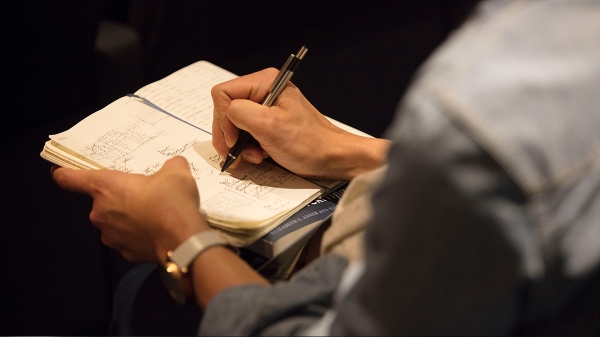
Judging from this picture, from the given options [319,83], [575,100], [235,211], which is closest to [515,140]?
[575,100]

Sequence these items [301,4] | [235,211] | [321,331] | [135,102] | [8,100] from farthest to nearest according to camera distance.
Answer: [301,4] → [8,100] → [135,102] → [235,211] → [321,331]

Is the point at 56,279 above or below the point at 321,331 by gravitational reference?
below

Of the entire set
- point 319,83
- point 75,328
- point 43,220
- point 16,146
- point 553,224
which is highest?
point 553,224

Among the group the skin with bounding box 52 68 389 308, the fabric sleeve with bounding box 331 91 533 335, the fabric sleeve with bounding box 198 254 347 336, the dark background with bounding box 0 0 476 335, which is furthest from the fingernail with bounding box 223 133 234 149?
the dark background with bounding box 0 0 476 335

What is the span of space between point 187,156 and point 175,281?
0.77ft

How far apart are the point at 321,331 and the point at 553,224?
241mm

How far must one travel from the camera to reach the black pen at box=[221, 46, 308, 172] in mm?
852

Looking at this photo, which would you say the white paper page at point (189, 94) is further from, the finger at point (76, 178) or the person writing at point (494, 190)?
the person writing at point (494, 190)

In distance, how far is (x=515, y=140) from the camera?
0.38 metres

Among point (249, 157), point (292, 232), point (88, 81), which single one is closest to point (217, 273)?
point (292, 232)

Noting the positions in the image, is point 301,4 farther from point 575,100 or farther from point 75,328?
point 575,100

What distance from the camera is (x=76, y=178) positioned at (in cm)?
A: 80

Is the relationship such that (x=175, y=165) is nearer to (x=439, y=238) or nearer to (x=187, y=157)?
(x=187, y=157)

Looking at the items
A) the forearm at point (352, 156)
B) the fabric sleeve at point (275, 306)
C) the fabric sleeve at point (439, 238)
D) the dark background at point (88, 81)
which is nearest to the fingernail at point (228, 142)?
the forearm at point (352, 156)
